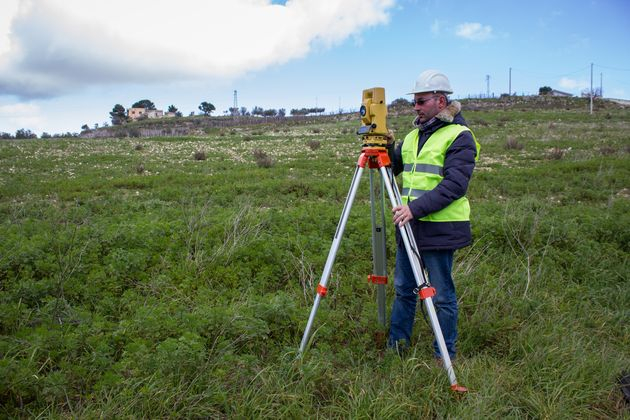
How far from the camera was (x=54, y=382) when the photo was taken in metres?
2.88

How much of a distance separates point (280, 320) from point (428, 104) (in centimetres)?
226

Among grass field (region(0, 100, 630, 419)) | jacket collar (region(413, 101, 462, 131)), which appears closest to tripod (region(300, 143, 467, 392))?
grass field (region(0, 100, 630, 419))

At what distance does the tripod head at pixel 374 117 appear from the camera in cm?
322

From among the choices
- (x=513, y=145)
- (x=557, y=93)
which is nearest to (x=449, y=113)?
(x=513, y=145)

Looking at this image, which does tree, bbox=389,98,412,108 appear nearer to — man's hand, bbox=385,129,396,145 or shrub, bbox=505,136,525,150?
shrub, bbox=505,136,525,150

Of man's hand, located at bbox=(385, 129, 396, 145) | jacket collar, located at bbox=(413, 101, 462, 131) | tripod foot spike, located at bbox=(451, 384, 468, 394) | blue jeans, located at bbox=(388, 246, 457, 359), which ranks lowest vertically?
tripod foot spike, located at bbox=(451, 384, 468, 394)

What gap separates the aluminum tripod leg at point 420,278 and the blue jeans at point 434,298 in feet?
0.85

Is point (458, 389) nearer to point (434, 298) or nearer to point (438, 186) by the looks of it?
point (434, 298)

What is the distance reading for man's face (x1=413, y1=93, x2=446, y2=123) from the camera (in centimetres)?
323

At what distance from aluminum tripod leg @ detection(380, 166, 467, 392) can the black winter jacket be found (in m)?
0.15

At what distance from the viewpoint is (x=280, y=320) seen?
4027 millimetres

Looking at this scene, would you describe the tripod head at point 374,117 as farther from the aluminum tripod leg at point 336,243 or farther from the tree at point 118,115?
the tree at point 118,115

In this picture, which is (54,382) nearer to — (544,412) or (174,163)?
(544,412)

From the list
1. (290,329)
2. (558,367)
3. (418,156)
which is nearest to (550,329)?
(558,367)
